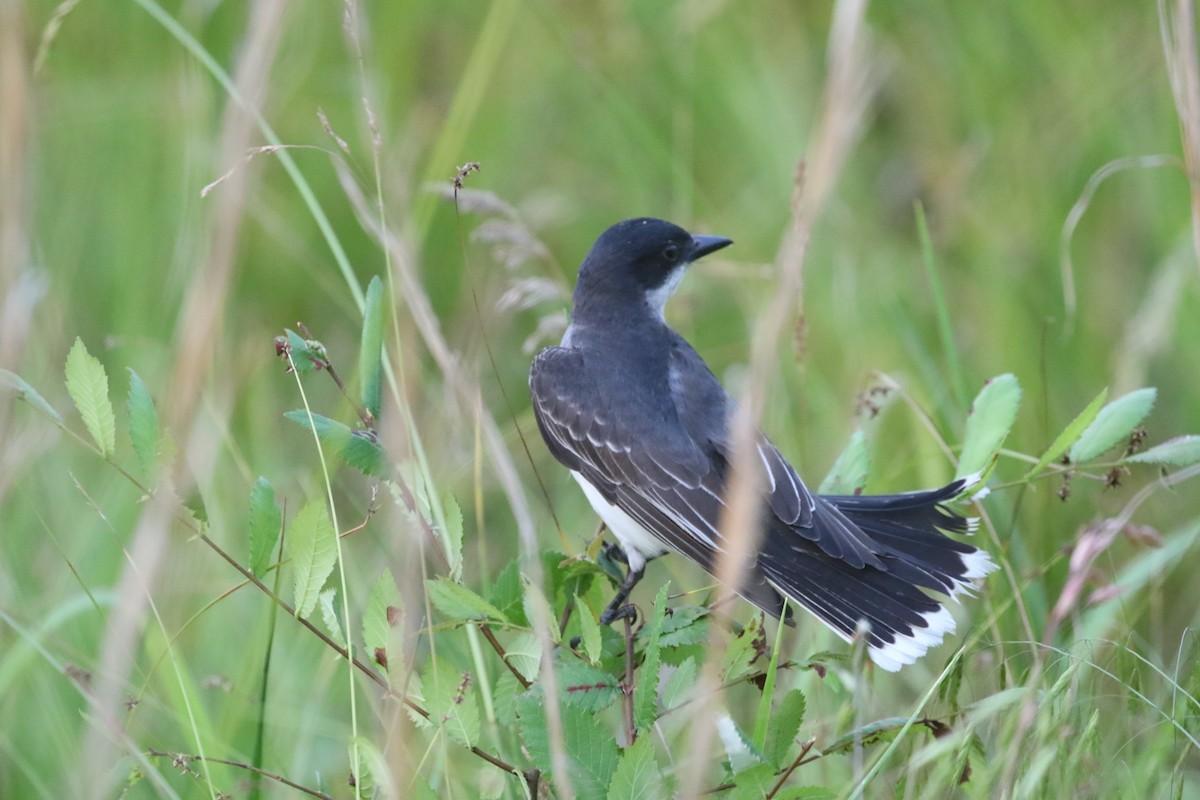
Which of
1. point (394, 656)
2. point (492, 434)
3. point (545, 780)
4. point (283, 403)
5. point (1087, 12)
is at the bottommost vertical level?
point (283, 403)

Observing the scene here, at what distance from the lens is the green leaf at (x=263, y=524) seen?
285cm

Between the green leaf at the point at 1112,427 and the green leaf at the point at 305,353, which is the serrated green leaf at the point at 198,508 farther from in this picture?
the green leaf at the point at 1112,427

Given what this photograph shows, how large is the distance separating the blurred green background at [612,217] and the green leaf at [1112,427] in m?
1.47

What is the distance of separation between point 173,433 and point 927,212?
630 centimetres

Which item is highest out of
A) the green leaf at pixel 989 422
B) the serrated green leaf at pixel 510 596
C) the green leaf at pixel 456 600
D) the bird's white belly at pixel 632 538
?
the green leaf at pixel 989 422

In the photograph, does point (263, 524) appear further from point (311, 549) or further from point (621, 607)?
point (621, 607)

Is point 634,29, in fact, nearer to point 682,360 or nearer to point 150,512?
point 682,360

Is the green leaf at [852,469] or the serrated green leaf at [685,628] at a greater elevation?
the green leaf at [852,469]

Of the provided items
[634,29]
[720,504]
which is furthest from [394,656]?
[634,29]

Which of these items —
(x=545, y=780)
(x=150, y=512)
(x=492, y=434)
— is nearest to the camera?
(x=150, y=512)

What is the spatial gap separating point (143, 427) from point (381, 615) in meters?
0.60

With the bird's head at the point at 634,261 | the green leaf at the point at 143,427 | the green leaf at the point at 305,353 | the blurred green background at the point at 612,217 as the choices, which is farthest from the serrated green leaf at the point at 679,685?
the bird's head at the point at 634,261

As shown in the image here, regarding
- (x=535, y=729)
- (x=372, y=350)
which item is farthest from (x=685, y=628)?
(x=372, y=350)

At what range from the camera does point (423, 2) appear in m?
8.01
